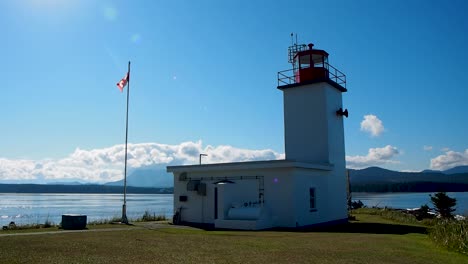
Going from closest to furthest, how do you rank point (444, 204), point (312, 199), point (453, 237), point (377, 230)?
1. point (453, 237)
2. point (377, 230)
3. point (312, 199)
4. point (444, 204)

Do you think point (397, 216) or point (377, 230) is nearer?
point (377, 230)

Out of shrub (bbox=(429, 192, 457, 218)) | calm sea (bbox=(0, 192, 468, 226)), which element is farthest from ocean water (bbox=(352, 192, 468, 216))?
shrub (bbox=(429, 192, 457, 218))

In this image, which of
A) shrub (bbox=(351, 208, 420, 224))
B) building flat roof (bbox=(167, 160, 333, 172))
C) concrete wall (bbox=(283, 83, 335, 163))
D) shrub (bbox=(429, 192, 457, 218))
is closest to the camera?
building flat roof (bbox=(167, 160, 333, 172))

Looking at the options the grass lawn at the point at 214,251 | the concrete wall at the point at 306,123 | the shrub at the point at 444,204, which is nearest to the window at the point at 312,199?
the concrete wall at the point at 306,123

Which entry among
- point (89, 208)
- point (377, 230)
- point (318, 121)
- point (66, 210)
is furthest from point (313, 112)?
point (89, 208)

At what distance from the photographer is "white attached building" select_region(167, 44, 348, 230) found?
20062 millimetres

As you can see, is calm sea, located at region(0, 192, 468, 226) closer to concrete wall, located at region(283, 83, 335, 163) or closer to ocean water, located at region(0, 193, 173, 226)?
ocean water, located at region(0, 193, 173, 226)

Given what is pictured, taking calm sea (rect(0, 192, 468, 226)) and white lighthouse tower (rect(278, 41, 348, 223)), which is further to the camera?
calm sea (rect(0, 192, 468, 226))

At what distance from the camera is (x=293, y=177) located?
19.8m

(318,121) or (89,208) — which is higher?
(318,121)

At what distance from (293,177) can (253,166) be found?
2.14m

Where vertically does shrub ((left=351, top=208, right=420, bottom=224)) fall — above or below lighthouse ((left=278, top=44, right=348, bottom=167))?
below

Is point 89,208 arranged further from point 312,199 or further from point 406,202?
point 406,202

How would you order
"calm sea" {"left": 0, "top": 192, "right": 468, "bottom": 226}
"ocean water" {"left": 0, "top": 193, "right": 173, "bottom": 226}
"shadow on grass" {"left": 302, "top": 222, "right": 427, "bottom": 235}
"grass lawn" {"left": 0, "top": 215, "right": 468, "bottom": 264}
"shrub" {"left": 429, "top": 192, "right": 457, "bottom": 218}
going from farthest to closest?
"calm sea" {"left": 0, "top": 192, "right": 468, "bottom": 226}, "ocean water" {"left": 0, "top": 193, "right": 173, "bottom": 226}, "shrub" {"left": 429, "top": 192, "right": 457, "bottom": 218}, "shadow on grass" {"left": 302, "top": 222, "right": 427, "bottom": 235}, "grass lawn" {"left": 0, "top": 215, "right": 468, "bottom": 264}
